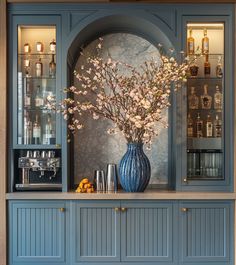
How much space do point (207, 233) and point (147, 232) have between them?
56 cm

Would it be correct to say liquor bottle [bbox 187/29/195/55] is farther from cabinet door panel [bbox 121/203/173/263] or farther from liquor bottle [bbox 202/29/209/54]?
cabinet door panel [bbox 121/203/173/263]

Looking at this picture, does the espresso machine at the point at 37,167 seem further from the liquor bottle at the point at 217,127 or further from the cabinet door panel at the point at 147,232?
the liquor bottle at the point at 217,127

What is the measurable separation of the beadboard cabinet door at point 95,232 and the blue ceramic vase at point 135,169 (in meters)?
0.30

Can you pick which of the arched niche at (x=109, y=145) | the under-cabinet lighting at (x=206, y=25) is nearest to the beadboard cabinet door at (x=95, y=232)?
the arched niche at (x=109, y=145)

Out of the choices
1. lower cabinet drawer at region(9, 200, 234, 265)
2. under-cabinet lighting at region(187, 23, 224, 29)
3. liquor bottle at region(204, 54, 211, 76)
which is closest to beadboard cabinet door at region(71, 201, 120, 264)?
lower cabinet drawer at region(9, 200, 234, 265)

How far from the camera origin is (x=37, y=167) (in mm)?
3781

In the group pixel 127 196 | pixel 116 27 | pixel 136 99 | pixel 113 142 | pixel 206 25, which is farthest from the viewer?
pixel 113 142

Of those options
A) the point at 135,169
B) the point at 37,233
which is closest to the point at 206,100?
the point at 135,169

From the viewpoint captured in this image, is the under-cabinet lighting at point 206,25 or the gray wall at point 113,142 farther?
the gray wall at point 113,142

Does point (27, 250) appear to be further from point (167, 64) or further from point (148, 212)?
point (167, 64)

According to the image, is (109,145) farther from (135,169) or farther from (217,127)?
(217,127)

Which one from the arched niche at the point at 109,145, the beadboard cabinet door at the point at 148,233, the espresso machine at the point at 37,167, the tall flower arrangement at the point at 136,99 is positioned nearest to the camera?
the tall flower arrangement at the point at 136,99

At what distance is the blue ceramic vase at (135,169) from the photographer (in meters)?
3.67

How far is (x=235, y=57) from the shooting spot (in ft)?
12.1
